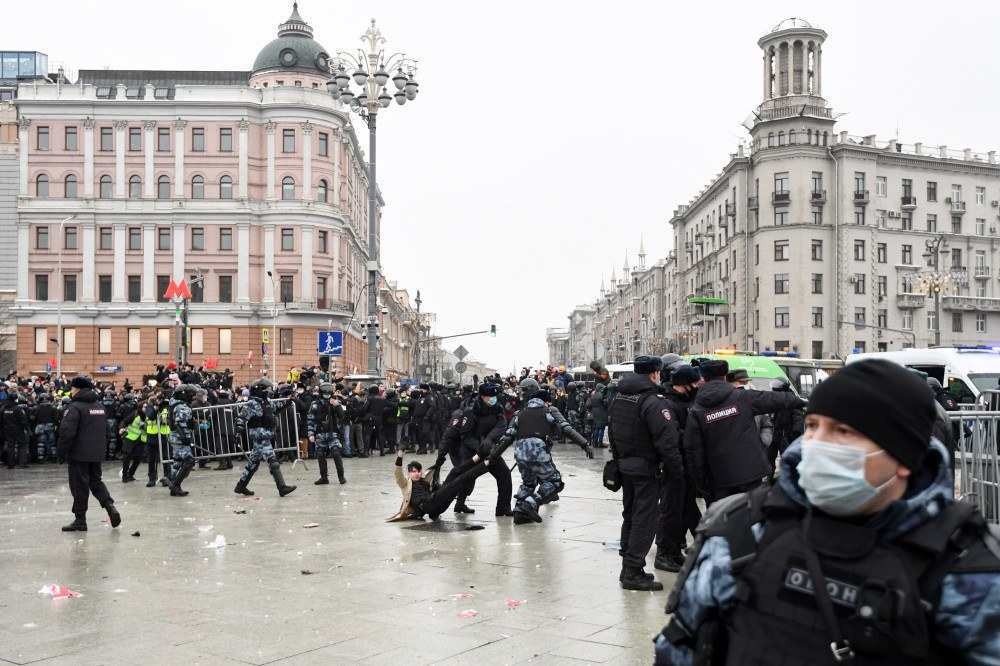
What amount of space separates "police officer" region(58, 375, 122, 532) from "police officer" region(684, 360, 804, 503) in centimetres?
731

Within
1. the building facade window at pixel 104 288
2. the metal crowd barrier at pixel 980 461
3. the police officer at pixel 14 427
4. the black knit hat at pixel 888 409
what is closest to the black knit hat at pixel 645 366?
the metal crowd barrier at pixel 980 461

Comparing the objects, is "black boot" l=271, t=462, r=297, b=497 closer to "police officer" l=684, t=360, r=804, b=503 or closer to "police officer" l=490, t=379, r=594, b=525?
"police officer" l=490, t=379, r=594, b=525

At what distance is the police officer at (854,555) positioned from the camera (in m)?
2.17

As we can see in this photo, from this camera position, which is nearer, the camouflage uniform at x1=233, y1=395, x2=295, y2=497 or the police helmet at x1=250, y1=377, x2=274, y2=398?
the camouflage uniform at x1=233, y1=395, x2=295, y2=497

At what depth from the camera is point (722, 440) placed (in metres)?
7.99

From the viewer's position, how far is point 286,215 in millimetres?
66312

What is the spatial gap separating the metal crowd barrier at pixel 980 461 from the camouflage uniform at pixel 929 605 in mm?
6311

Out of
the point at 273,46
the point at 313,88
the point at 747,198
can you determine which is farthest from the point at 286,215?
the point at 747,198

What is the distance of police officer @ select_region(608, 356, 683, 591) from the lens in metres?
8.30

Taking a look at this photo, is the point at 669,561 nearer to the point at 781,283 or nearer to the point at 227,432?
the point at 227,432

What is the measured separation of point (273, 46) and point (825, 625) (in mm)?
74607

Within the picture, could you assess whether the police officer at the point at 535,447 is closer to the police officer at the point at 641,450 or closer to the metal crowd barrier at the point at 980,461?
the police officer at the point at 641,450

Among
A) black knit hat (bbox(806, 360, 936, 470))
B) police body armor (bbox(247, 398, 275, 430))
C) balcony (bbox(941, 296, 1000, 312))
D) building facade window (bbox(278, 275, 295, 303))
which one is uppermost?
building facade window (bbox(278, 275, 295, 303))

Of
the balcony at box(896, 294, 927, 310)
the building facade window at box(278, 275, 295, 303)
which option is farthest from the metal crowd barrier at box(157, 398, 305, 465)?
the balcony at box(896, 294, 927, 310)
